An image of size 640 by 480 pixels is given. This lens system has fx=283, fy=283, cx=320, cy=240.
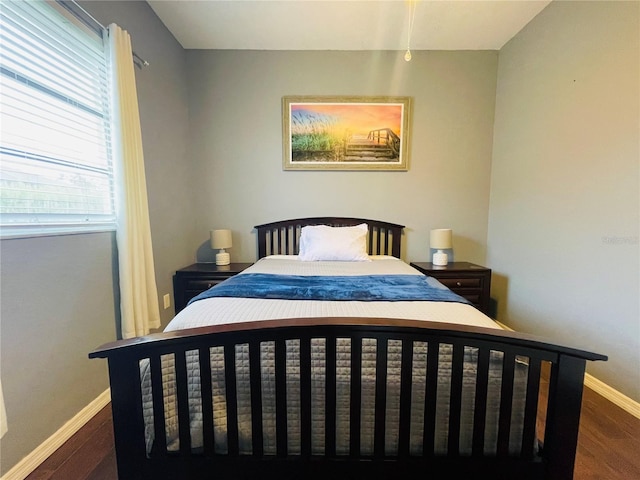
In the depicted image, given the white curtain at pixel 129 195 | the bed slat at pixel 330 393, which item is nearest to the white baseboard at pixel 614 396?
the bed slat at pixel 330 393

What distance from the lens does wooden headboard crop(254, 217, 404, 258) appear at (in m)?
2.95

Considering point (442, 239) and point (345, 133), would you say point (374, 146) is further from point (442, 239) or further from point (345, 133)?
point (442, 239)

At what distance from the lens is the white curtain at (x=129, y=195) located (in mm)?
1726

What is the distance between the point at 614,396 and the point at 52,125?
11.4 feet

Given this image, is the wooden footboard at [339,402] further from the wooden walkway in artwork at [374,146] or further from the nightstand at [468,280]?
the wooden walkway in artwork at [374,146]

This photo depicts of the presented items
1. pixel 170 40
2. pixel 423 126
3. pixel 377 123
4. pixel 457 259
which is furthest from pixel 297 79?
pixel 457 259

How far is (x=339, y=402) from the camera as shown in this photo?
1.03 meters

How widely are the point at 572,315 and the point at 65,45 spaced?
3.51m

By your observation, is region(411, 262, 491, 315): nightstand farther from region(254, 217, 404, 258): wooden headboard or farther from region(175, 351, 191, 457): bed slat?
region(175, 351, 191, 457): bed slat

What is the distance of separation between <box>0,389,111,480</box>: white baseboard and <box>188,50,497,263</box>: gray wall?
5.35 feet

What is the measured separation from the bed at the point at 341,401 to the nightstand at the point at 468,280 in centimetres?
169

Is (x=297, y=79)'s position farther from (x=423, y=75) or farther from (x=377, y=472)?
(x=377, y=472)

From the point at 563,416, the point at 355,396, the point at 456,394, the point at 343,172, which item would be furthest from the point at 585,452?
the point at 343,172

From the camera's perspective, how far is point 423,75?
2830 millimetres
